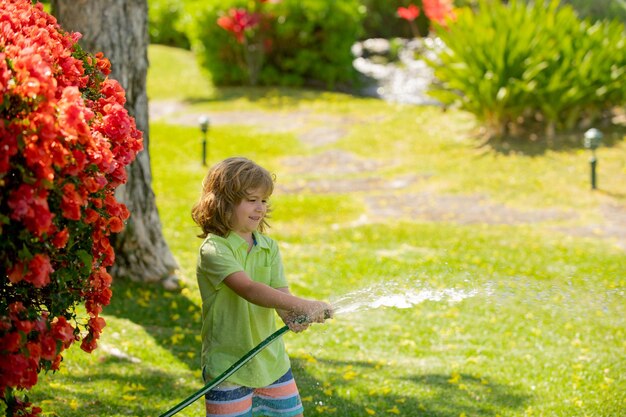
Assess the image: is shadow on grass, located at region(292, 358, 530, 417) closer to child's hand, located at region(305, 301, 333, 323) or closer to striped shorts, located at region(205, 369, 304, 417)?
striped shorts, located at region(205, 369, 304, 417)

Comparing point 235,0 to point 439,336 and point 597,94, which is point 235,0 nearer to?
point 597,94

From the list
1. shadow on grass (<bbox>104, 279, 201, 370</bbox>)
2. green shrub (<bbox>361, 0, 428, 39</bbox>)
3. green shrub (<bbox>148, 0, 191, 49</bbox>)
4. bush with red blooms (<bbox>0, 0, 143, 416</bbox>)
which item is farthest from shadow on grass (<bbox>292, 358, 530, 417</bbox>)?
green shrub (<bbox>361, 0, 428, 39</bbox>)

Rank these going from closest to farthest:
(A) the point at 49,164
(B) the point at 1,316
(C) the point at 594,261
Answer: (A) the point at 49,164 → (B) the point at 1,316 → (C) the point at 594,261

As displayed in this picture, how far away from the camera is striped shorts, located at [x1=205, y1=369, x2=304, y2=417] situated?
3.69m

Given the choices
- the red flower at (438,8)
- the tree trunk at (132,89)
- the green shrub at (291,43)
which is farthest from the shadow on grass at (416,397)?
the green shrub at (291,43)

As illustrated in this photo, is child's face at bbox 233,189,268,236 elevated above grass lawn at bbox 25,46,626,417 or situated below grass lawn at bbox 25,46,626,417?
above

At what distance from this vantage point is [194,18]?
60.5ft

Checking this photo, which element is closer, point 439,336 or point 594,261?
point 439,336

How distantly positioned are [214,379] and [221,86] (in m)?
15.9

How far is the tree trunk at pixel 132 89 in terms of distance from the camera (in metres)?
7.00

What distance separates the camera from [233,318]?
3.77 m

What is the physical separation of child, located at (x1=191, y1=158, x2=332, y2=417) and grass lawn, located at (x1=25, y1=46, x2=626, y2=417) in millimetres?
542

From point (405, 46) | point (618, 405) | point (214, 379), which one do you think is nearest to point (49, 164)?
point (214, 379)

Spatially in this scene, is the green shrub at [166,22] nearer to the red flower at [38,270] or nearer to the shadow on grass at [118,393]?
the shadow on grass at [118,393]
